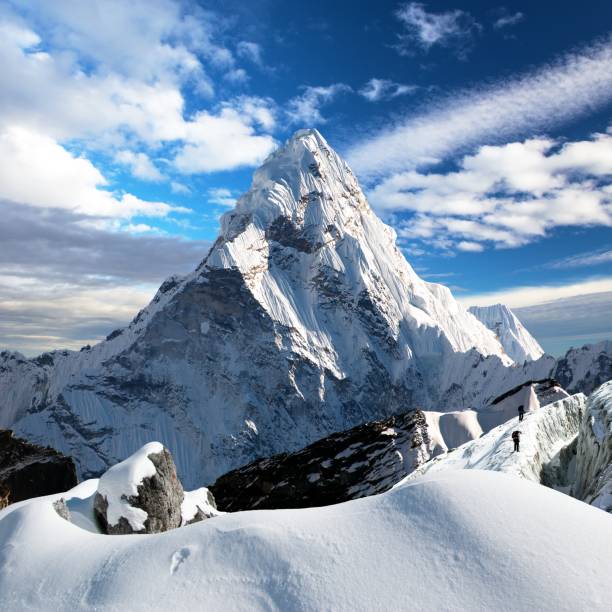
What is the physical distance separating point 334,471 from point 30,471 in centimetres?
2634

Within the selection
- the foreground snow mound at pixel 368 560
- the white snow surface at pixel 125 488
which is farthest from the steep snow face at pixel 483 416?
the foreground snow mound at pixel 368 560

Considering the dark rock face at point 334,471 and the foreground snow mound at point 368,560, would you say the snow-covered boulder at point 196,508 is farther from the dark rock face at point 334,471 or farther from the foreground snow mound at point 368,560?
the dark rock face at point 334,471

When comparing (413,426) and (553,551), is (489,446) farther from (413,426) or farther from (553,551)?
(413,426)

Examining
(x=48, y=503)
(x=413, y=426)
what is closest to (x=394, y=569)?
(x=48, y=503)

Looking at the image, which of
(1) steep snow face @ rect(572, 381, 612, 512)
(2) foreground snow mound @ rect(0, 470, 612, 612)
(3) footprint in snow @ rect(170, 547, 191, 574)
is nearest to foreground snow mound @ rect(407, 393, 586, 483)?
(1) steep snow face @ rect(572, 381, 612, 512)

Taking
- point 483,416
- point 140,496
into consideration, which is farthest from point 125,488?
point 483,416

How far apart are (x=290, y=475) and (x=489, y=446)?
2700cm

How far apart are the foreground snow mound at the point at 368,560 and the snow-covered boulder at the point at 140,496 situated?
21.5ft

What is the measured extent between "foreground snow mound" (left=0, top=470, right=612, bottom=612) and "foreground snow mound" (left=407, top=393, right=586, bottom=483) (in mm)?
12438

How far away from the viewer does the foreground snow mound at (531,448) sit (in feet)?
71.0

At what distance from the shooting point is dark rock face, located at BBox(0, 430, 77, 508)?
38.1m

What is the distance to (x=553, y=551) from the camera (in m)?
7.86

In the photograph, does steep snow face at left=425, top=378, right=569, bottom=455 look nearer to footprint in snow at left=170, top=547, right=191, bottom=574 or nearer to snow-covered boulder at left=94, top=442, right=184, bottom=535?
snow-covered boulder at left=94, top=442, right=184, bottom=535

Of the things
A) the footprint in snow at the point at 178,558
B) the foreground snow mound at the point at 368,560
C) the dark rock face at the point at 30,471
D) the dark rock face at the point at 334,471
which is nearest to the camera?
the foreground snow mound at the point at 368,560
